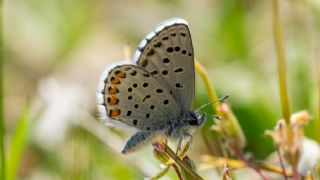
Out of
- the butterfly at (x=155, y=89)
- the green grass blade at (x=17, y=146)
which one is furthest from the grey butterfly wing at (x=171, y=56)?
the green grass blade at (x=17, y=146)

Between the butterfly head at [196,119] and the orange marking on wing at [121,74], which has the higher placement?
the orange marking on wing at [121,74]

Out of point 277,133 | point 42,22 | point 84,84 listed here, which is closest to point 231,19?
point 84,84

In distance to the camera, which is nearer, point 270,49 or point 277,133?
point 277,133

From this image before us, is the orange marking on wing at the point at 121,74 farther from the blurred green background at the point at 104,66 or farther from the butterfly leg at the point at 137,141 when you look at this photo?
the blurred green background at the point at 104,66

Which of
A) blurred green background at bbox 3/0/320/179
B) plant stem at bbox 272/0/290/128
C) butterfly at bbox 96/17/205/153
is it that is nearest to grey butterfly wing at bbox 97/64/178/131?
butterfly at bbox 96/17/205/153

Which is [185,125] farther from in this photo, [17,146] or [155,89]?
[17,146]

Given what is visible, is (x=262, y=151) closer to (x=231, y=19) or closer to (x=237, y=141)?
(x=237, y=141)
